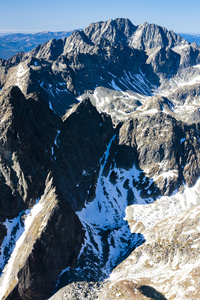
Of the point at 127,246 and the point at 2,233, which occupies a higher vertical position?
the point at 2,233

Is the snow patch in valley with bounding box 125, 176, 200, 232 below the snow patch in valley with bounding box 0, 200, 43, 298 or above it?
below

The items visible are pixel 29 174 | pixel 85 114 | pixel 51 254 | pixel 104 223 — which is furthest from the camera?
pixel 85 114

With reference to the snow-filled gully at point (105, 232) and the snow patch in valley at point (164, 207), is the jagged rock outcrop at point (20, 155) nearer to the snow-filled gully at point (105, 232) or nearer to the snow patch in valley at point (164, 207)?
the snow-filled gully at point (105, 232)

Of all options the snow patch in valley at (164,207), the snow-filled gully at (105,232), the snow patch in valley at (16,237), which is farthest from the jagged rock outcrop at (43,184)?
the snow patch in valley at (164,207)

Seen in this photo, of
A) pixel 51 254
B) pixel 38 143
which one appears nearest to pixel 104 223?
pixel 51 254

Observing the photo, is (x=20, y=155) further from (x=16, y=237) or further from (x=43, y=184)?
(x=16, y=237)

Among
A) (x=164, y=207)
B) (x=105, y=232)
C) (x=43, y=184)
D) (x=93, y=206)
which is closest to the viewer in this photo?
(x=43, y=184)

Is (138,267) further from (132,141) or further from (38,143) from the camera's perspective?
(132,141)

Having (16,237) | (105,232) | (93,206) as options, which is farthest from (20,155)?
(105,232)

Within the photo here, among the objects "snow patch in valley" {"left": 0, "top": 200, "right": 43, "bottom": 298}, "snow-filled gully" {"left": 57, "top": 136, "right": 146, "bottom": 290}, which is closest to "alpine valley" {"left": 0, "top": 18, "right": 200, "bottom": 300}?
"snow patch in valley" {"left": 0, "top": 200, "right": 43, "bottom": 298}

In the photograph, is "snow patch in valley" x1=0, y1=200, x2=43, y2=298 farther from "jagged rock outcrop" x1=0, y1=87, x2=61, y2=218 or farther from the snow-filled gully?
the snow-filled gully

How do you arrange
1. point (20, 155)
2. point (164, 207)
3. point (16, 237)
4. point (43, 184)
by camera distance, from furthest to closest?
point (164, 207), point (43, 184), point (20, 155), point (16, 237)
